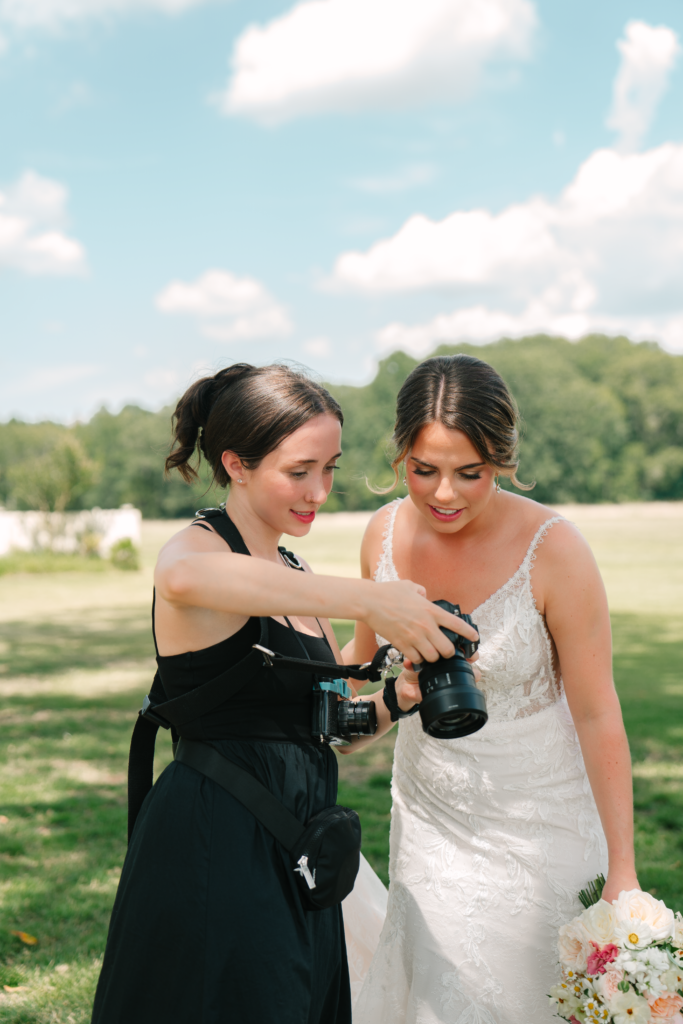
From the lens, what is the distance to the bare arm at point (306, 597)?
78.0 inches

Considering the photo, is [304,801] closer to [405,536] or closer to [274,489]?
[274,489]

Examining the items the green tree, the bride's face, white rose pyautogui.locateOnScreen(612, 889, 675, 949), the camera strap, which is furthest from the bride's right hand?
the green tree

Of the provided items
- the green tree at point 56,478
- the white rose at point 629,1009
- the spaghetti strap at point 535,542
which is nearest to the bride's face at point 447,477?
the spaghetti strap at point 535,542

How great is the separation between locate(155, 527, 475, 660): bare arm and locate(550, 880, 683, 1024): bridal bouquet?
39.0 inches

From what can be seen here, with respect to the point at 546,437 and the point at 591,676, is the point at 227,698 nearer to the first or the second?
the point at 591,676

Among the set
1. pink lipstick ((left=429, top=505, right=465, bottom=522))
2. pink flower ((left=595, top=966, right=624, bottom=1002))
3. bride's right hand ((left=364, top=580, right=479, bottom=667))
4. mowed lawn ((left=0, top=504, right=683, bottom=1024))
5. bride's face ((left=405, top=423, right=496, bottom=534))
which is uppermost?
bride's face ((left=405, top=423, right=496, bottom=534))

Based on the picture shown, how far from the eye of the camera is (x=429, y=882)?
3.00 metres

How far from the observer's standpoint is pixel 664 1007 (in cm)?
225

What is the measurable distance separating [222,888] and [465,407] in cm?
159

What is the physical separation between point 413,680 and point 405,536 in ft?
2.81

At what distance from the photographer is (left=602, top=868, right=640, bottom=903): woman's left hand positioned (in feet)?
8.46

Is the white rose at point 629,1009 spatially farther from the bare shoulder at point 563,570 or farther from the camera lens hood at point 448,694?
the bare shoulder at point 563,570

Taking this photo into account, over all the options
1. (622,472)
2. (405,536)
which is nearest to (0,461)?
(622,472)

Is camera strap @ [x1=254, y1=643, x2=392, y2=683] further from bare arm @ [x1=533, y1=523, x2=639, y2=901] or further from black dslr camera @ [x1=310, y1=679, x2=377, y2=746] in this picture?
bare arm @ [x1=533, y1=523, x2=639, y2=901]
